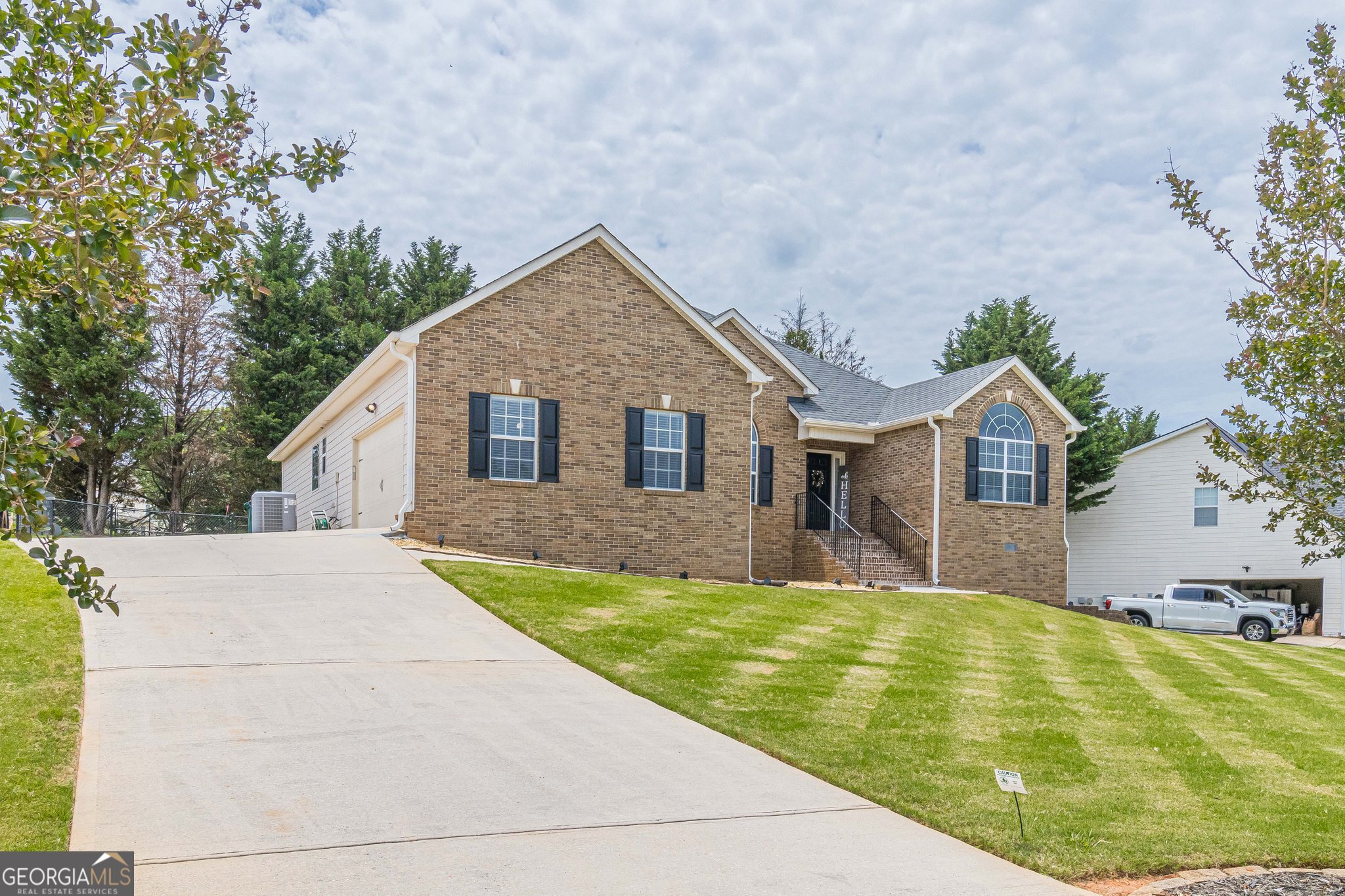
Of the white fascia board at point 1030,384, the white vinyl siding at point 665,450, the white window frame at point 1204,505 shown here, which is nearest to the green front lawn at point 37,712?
the white vinyl siding at point 665,450

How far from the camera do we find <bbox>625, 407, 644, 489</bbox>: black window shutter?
17.9m

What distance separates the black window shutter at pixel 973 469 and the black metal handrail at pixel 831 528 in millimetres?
2661

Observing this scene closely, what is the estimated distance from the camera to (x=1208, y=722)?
930cm

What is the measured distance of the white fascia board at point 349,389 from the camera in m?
16.7

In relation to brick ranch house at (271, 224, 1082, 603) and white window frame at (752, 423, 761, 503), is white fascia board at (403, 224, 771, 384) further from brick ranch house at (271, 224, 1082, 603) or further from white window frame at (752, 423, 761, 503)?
white window frame at (752, 423, 761, 503)

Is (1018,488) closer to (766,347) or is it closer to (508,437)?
(766,347)

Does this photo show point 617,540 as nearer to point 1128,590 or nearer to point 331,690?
point 331,690

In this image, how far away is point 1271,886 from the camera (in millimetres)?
5160

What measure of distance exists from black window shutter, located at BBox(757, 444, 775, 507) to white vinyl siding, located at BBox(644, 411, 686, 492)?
388 cm

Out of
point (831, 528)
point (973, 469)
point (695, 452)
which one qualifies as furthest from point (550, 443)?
point (973, 469)

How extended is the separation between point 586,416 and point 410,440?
323cm

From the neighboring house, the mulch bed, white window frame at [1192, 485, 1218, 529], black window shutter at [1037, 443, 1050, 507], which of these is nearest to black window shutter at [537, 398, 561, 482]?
Result: black window shutter at [1037, 443, 1050, 507]

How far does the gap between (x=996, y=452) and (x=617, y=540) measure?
9.64 m

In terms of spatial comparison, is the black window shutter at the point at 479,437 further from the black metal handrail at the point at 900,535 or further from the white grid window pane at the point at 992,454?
the white grid window pane at the point at 992,454
